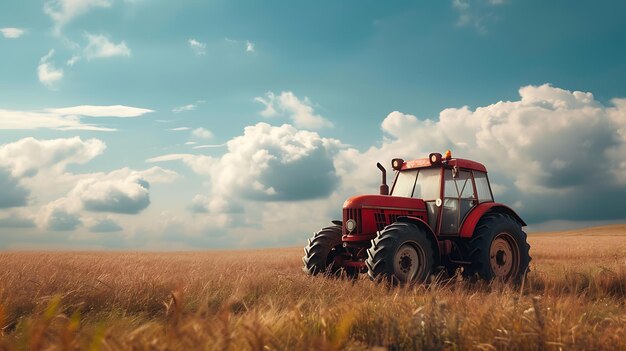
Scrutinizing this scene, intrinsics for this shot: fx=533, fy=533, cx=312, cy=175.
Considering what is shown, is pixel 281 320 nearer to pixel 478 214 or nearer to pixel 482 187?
pixel 478 214

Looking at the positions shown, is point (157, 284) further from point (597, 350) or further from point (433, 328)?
point (597, 350)

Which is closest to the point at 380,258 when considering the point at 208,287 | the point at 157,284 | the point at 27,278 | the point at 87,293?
the point at 208,287

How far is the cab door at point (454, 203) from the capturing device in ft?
34.2

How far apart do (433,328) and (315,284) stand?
4272 mm

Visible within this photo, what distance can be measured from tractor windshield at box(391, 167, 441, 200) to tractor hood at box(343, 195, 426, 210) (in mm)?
283

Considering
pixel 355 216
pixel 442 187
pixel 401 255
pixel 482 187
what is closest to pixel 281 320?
pixel 401 255

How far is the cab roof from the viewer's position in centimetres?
1041

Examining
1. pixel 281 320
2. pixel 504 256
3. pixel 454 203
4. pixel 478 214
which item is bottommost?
pixel 504 256

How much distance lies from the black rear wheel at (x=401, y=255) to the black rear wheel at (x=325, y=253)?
1.59 m

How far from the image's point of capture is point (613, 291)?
10.0 meters

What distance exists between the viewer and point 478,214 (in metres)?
10.4

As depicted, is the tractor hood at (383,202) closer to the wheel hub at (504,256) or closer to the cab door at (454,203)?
the cab door at (454,203)

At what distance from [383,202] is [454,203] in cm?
155

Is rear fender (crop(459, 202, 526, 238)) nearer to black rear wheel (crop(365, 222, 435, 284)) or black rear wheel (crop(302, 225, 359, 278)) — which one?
black rear wheel (crop(365, 222, 435, 284))
